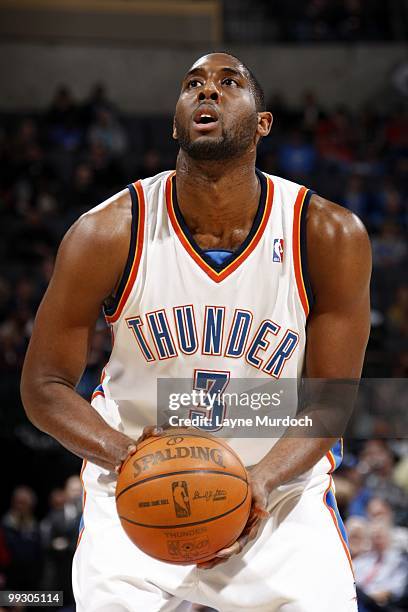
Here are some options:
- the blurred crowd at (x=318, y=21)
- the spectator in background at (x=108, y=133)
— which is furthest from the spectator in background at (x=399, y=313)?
the blurred crowd at (x=318, y=21)

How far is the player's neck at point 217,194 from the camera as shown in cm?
316

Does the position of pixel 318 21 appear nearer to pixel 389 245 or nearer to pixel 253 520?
pixel 389 245

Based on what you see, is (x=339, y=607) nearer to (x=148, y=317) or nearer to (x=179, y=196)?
(x=148, y=317)

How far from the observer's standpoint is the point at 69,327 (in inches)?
120

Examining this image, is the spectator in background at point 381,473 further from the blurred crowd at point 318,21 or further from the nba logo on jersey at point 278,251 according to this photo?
the blurred crowd at point 318,21

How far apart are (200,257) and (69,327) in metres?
0.49

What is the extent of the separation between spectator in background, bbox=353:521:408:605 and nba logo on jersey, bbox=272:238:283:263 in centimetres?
294

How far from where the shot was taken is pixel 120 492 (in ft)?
8.92

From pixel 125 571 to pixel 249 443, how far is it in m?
0.57

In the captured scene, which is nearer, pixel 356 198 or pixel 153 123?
pixel 356 198

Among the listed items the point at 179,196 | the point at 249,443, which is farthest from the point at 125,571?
the point at 179,196

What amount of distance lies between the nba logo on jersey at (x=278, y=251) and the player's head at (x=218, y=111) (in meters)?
0.32

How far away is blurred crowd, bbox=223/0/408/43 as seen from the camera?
14297 millimetres

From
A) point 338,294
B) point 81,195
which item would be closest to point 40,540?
point 338,294
